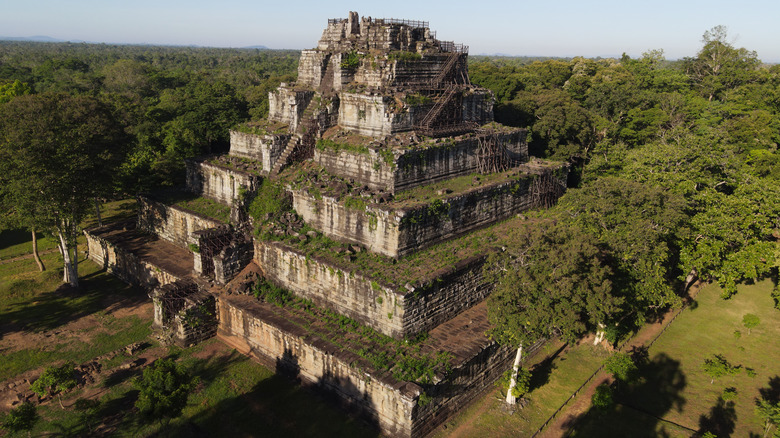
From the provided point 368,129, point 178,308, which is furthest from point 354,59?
point 178,308

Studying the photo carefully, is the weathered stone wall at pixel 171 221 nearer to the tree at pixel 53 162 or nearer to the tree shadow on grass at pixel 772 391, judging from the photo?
the tree at pixel 53 162

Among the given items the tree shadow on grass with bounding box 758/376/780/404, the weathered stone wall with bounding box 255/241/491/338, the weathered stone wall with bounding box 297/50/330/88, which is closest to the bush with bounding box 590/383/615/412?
the weathered stone wall with bounding box 255/241/491/338

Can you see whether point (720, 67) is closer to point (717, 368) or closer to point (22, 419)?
point (717, 368)

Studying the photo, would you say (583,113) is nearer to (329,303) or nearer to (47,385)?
(329,303)

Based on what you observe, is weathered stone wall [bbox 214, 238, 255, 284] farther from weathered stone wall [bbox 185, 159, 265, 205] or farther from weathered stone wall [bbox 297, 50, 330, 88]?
weathered stone wall [bbox 297, 50, 330, 88]

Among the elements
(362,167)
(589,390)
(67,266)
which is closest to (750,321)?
(589,390)

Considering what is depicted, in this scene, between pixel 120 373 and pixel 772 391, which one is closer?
pixel 772 391

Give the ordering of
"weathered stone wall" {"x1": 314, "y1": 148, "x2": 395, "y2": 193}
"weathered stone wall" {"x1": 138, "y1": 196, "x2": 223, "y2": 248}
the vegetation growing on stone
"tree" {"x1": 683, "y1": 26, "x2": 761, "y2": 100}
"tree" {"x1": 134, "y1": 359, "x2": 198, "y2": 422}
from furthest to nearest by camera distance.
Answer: "tree" {"x1": 683, "y1": 26, "x2": 761, "y2": 100}, "weathered stone wall" {"x1": 138, "y1": 196, "x2": 223, "y2": 248}, "weathered stone wall" {"x1": 314, "y1": 148, "x2": 395, "y2": 193}, the vegetation growing on stone, "tree" {"x1": 134, "y1": 359, "x2": 198, "y2": 422}
